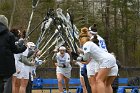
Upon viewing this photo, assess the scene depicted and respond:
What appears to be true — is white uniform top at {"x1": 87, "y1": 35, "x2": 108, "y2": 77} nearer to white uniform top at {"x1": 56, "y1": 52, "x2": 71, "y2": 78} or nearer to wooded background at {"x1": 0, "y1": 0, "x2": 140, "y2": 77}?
white uniform top at {"x1": 56, "y1": 52, "x2": 71, "y2": 78}

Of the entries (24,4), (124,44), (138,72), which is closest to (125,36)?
(124,44)

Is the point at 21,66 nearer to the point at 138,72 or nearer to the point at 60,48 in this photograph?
the point at 60,48

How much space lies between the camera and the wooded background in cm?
3731

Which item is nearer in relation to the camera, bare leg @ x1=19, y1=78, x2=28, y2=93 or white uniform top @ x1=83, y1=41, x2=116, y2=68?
white uniform top @ x1=83, y1=41, x2=116, y2=68

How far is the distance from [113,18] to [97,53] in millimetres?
29318

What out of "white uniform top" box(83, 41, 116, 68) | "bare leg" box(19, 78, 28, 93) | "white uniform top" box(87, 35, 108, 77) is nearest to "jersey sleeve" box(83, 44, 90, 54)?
"white uniform top" box(83, 41, 116, 68)

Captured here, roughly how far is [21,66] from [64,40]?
17.9 feet

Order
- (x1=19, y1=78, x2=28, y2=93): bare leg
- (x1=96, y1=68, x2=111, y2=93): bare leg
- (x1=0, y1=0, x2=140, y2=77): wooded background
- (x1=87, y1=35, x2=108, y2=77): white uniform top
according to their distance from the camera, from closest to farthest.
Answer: (x1=96, y1=68, x2=111, y2=93): bare leg → (x1=87, y1=35, x2=108, y2=77): white uniform top → (x1=19, y1=78, x2=28, y2=93): bare leg → (x1=0, y1=0, x2=140, y2=77): wooded background

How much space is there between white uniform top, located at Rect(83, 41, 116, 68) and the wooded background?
2590cm

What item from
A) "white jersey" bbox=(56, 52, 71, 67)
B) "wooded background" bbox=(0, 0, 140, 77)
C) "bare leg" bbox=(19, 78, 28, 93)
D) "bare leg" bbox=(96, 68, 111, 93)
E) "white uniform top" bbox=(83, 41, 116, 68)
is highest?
"white uniform top" bbox=(83, 41, 116, 68)

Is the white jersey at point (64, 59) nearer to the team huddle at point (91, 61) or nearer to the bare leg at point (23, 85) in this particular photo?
the team huddle at point (91, 61)

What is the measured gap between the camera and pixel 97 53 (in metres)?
10.7

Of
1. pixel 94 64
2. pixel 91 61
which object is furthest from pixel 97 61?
pixel 91 61

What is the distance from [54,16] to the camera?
17594 millimetres
